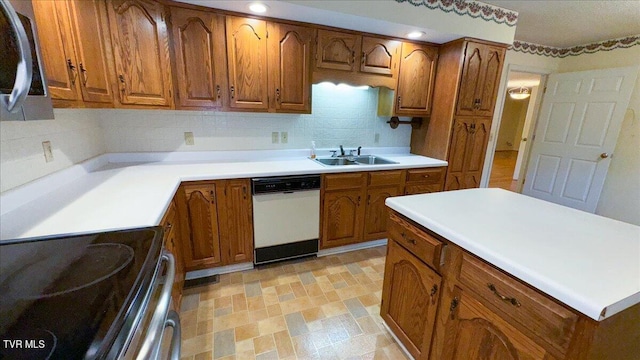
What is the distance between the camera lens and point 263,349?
1527mm

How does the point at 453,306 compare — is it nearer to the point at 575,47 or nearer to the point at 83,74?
the point at 83,74

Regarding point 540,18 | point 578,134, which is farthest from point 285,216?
point 578,134

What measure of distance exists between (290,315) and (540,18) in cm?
376

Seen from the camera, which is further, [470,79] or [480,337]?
[470,79]

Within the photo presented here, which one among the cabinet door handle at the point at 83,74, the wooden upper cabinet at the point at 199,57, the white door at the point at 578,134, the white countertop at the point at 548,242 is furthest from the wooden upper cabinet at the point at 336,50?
the white door at the point at 578,134

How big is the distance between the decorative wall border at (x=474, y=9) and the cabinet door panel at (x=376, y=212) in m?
1.67

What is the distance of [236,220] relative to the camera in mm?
2137

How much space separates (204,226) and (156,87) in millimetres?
1128

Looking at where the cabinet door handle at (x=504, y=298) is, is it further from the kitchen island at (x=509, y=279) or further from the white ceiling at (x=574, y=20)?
the white ceiling at (x=574, y=20)

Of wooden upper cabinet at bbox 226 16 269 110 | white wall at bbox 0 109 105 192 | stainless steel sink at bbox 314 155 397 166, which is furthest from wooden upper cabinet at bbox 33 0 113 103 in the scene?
stainless steel sink at bbox 314 155 397 166

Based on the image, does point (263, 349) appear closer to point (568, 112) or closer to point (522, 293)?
point (522, 293)

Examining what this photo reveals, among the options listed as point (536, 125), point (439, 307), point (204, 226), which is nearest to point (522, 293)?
point (439, 307)

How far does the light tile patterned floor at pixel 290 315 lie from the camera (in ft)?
5.01

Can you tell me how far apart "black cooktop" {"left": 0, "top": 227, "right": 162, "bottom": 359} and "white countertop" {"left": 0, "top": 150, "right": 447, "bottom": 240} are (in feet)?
0.62
